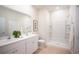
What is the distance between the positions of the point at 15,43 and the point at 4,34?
24 cm

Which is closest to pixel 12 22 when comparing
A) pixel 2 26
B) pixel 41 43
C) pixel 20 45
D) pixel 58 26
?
pixel 2 26

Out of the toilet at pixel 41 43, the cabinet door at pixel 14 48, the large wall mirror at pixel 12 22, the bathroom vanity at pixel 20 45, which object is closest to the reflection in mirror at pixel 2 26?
the large wall mirror at pixel 12 22

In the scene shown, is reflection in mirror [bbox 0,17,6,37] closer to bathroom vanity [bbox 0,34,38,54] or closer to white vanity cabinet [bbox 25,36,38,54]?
bathroom vanity [bbox 0,34,38,54]

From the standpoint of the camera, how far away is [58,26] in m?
1.92

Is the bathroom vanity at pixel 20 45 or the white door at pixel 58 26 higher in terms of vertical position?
the white door at pixel 58 26

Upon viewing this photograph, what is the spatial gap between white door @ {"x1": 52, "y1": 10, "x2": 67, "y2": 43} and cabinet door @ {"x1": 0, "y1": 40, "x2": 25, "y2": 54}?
598 millimetres

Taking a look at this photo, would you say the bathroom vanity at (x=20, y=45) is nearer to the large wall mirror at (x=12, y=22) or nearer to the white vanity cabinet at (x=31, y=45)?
the white vanity cabinet at (x=31, y=45)

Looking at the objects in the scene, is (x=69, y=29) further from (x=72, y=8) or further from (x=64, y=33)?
(x=72, y=8)

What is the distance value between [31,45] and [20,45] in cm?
22

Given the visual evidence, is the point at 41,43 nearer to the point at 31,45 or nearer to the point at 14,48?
the point at 31,45

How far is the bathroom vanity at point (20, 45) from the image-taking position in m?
1.70

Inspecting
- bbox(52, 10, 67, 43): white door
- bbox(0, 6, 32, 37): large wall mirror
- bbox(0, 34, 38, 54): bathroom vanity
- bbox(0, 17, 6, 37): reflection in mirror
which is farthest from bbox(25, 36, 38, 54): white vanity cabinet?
bbox(0, 17, 6, 37): reflection in mirror

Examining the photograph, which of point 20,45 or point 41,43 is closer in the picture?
point 20,45
